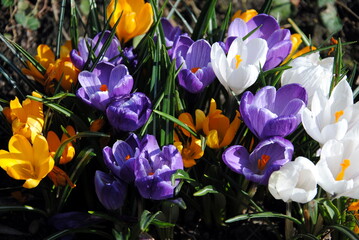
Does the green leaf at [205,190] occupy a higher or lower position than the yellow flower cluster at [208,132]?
lower

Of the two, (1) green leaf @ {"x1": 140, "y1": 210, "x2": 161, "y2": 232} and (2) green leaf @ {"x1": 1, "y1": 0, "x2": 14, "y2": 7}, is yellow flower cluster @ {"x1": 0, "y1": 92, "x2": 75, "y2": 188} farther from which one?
(2) green leaf @ {"x1": 1, "y1": 0, "x2": 14, "y2": 7}

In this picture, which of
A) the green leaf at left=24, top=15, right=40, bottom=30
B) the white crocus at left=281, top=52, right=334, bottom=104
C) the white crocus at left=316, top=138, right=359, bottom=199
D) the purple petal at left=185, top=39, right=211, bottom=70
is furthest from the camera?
the green leaf at left=24, top=15, right=40, bottom=30

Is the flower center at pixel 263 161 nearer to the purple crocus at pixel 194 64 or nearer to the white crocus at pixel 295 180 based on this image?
the white crocus at pixel 295 180

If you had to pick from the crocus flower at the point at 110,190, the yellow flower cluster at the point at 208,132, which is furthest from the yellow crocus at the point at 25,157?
the yellow flower cluster at the point at 208,132

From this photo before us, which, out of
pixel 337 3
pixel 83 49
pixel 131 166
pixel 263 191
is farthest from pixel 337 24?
pixel 131 166

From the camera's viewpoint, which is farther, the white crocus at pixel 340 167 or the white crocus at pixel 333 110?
the white crocus at pixel 333 110

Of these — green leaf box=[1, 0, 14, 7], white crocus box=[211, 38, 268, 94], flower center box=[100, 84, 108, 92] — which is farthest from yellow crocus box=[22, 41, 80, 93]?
green leaf box=[1, 0, 14, 7]
